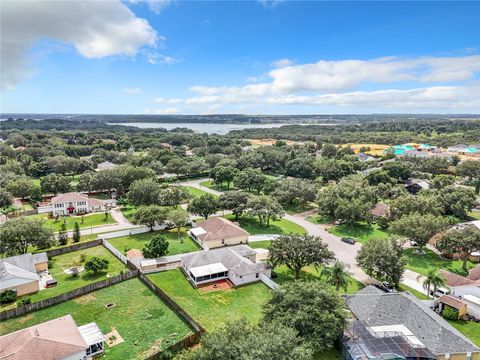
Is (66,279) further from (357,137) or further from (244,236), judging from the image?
(357,137)

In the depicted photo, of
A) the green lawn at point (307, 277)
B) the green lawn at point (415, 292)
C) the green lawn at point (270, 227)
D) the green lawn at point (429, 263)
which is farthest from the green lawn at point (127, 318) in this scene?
the green lawn at point (429, 263)

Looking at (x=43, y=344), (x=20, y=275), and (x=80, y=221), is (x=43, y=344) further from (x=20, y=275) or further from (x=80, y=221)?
(x=80, y=221)

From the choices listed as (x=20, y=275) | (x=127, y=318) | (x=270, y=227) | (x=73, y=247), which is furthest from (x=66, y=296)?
(x=270, y=227)

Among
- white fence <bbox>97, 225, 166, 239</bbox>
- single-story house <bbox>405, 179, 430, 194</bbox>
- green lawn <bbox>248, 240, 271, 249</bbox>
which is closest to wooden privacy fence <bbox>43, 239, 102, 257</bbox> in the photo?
white fence <bbox>97, 225, 166, 239</bbox>

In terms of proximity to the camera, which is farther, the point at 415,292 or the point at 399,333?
the point at 415,292

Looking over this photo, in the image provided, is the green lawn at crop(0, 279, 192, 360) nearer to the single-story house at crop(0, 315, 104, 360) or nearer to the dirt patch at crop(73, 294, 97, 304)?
the dirt patch at crop(73, 294, 97, 304)

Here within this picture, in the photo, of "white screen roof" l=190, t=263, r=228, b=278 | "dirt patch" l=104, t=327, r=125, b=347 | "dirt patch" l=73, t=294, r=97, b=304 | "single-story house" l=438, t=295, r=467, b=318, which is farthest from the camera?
"white screen roof" l=190, t=263, r=228, b=278
